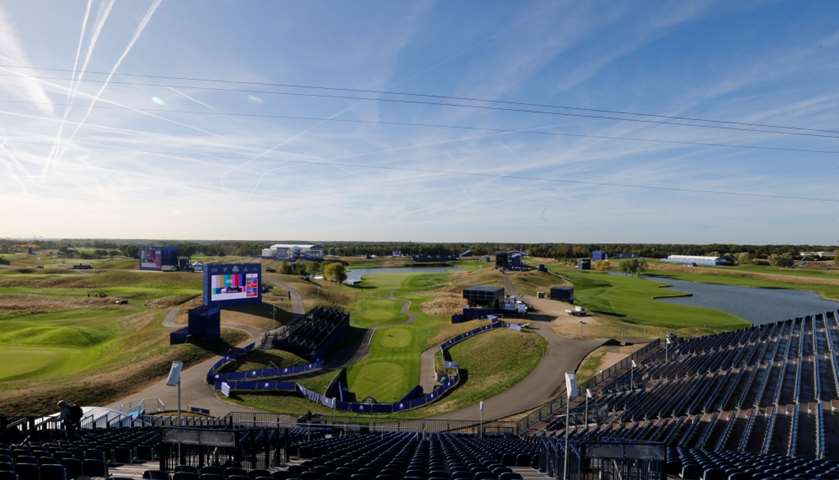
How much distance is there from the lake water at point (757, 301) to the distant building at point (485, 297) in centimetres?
4089

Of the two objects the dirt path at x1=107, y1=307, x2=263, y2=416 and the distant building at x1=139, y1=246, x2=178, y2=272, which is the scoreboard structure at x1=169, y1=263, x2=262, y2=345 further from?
the distant building at x1=139, y1=246, x2=178, y2=272

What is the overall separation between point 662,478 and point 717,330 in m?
59.0

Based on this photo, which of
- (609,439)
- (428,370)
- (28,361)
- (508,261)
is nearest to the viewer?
(609,439)

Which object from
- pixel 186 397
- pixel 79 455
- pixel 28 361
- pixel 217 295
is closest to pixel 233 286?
pixel 217 295

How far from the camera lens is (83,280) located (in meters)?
91.3

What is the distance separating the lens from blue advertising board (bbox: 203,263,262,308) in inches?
1978

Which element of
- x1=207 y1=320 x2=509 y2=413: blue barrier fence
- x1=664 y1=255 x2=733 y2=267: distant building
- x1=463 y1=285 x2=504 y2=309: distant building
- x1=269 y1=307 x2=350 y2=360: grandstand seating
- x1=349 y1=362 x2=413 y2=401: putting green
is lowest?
x1=349 y1=362 x2=413 y2=401: putting green

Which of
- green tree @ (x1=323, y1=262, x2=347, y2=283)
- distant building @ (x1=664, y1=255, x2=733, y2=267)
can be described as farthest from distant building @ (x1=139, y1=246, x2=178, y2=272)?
distant building @ (x1=664, y1=255, x2=733, y2=267)

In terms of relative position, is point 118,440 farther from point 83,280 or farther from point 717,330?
point 83,280

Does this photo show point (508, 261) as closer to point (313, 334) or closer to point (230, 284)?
point (313, 334)

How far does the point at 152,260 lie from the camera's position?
117812 millimetres

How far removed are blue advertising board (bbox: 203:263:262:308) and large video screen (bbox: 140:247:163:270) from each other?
8035cm

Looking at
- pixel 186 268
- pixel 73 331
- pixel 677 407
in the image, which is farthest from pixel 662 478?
pixel 186 268

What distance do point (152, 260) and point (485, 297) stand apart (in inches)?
4086
